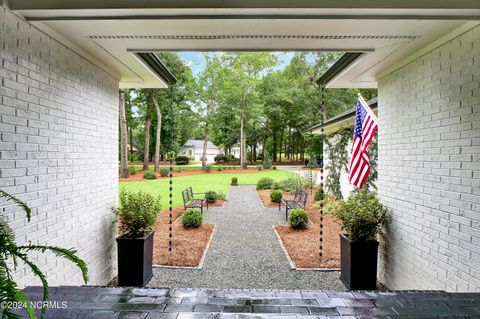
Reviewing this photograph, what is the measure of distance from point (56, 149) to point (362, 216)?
4202 millimetres

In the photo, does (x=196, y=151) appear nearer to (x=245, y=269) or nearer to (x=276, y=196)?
(x=276, y=196)

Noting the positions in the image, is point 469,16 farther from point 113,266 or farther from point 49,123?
point 113,266

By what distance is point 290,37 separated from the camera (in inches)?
122

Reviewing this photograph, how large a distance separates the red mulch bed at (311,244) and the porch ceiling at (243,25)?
2.81 meters

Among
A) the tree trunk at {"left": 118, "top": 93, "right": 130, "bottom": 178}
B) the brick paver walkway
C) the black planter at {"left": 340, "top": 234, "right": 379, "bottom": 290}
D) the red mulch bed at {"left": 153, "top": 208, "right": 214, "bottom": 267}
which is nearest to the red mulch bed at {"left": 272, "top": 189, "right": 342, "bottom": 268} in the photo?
the black planter at {"left": 340, "top": 234, "right": 379, "bottom": 290}

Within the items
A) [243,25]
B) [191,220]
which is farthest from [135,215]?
[191,220]

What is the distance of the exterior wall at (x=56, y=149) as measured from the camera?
254cm

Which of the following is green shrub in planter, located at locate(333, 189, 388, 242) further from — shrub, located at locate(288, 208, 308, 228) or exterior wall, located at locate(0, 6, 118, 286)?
A: exterior wall, located at locate(0, 6, 118, 286)

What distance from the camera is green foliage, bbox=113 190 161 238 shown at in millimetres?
4234

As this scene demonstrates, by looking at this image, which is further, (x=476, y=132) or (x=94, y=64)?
(x=94, y=64)

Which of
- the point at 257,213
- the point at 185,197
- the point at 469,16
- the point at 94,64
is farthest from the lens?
the point at 257,213

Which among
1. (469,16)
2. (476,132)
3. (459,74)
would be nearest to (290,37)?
(469,16)

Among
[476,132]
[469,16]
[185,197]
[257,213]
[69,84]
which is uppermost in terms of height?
[469,16]

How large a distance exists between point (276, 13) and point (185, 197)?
7.49m
